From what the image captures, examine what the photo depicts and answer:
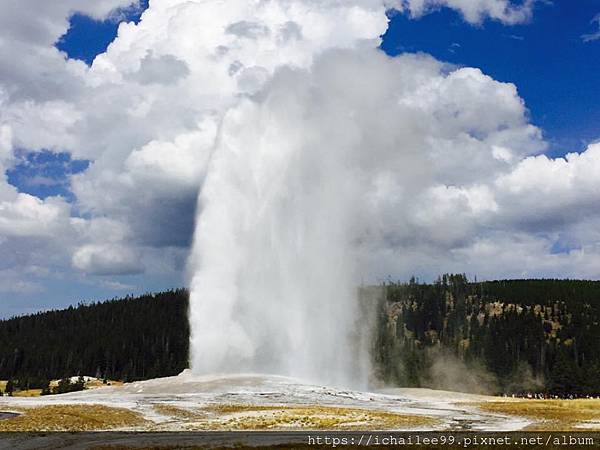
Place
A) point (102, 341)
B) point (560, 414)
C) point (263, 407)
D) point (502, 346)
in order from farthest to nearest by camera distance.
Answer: point (102, 341)
point (502, 346)
point (263, 407)
point (560, 414)

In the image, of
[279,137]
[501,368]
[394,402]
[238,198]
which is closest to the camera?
[394,402]

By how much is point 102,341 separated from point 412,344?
243 ft

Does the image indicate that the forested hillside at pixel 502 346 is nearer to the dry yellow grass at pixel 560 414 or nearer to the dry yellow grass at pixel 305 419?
the dry yellow grass at pixel 560 414

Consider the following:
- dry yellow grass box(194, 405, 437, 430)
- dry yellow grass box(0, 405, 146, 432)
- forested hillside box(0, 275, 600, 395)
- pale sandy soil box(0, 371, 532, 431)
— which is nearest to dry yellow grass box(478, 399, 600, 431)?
pale sandy soil box(0, 371, 532, 431)

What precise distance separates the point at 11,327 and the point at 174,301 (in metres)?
47.6

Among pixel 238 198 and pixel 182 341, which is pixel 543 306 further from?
pixel 238 198

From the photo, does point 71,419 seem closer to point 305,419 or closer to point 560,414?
point 305,419

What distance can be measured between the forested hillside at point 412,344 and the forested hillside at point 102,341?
28cm

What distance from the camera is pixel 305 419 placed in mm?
39312

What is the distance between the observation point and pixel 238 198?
75.2 metres

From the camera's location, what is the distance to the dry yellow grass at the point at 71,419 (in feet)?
115

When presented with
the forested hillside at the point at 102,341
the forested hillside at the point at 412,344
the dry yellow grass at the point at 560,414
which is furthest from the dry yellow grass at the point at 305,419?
the forested hillside at the point at 102,341

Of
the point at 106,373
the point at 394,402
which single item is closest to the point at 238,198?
the point at 394,402

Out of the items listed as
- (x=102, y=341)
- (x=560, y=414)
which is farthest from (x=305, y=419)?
(x=102, y=341)
